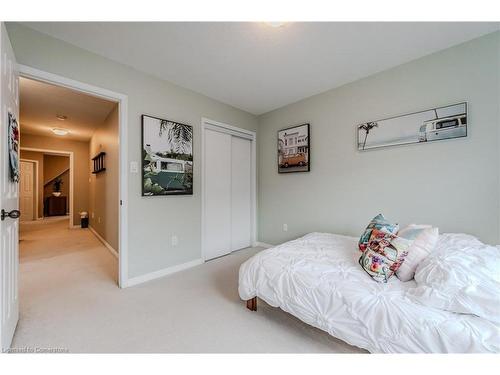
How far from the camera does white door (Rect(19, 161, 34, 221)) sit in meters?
6.44

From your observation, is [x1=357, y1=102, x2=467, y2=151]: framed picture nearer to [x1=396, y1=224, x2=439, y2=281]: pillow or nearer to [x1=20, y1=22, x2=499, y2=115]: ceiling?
[x1=20, y1=22, x2=499, y2=115]: ceiling

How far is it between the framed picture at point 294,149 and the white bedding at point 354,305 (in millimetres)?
1558

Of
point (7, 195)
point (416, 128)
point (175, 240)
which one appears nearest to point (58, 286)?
point (175, 240)

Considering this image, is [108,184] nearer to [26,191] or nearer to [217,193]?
[217,193]

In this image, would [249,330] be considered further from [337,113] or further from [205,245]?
[337,113]

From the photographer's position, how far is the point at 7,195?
133 cm

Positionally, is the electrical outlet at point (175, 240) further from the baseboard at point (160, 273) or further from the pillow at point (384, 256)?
the pillow at point (384, 256)

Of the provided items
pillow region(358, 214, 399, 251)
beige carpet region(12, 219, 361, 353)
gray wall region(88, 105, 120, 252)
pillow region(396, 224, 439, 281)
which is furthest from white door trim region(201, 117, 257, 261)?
pillow region(396, 224, 439, 281)

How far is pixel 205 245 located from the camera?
306cm

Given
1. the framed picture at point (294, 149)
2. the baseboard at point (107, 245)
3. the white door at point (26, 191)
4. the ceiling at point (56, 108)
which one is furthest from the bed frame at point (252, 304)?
the white door at point (26, 191)

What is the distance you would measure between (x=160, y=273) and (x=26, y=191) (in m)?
7.12

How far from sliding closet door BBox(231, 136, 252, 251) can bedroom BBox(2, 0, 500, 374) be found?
0.26 metres

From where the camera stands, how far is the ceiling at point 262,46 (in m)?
1.74
